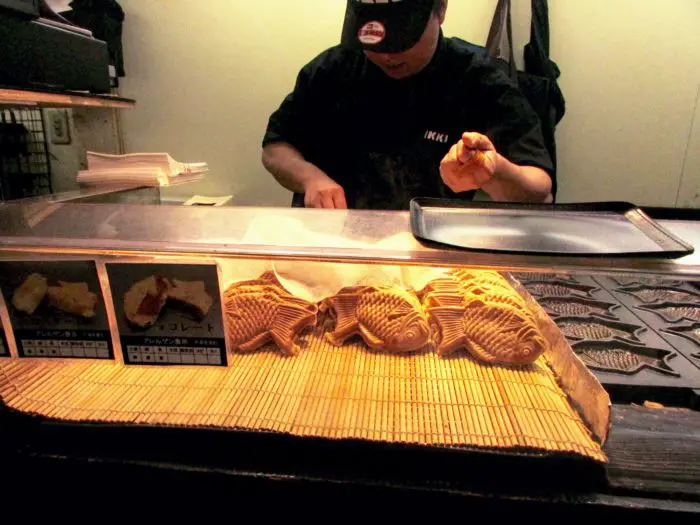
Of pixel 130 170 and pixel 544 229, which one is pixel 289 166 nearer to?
pixel 130 170

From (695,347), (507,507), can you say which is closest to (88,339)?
(507,507)

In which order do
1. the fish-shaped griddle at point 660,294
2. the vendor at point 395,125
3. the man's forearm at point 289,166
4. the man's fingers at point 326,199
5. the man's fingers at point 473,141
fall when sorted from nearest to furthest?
the man's fingers at point 473,141, the fish-shaped griddle at point 660,294, the man's fingers at point 326,199, the vendor at point 395,125, the man's forearm at point 289,166

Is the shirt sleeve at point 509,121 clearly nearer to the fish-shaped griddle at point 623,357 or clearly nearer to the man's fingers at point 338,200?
the man's fingers at point 338,200

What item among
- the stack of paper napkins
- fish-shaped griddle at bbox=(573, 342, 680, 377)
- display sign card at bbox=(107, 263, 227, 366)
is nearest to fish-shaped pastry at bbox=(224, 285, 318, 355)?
display sign card at bbox=(107, 263, 227, 366)

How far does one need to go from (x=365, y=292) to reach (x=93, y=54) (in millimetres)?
1209

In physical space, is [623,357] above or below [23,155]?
below

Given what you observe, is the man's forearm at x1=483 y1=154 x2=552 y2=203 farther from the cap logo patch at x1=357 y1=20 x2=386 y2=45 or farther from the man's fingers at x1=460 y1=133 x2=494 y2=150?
the cap logo patch at x1=357 y1=20 x2=386 y2=45

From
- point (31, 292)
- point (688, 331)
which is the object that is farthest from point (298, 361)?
point (688, 331)

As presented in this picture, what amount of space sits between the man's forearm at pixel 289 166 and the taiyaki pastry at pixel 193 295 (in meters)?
1.04

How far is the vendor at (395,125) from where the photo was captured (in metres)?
1.84

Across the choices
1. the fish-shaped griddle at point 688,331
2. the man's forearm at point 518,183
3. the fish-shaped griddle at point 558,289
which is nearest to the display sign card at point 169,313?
the man's forearm at point 518,183

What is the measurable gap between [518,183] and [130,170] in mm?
1492

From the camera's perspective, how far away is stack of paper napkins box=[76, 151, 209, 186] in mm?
1911

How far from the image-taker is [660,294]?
1639 mm
